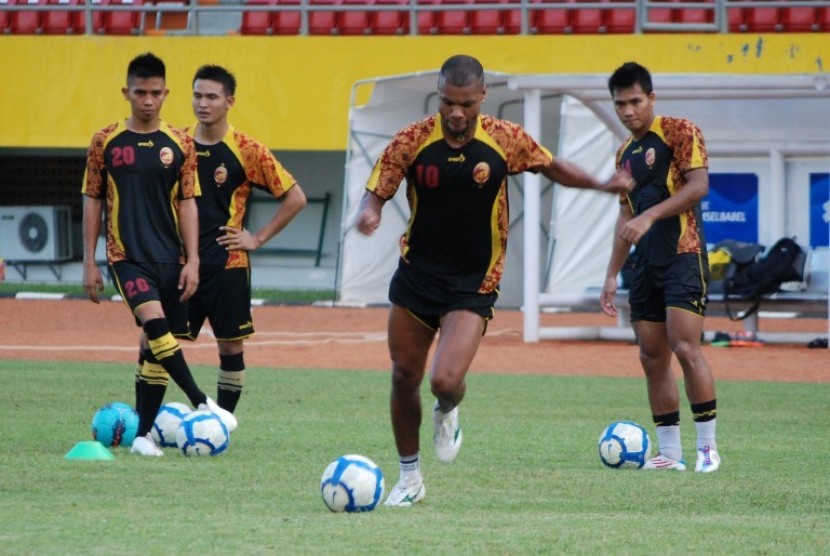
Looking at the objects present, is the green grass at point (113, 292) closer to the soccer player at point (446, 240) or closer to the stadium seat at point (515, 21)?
the stadium seat at point (515, 21)

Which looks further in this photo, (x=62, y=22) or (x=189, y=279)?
(x=62, y=22)

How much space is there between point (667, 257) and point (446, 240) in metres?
2.12

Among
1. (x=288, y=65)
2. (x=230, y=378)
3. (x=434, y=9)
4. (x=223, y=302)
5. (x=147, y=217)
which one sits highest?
(x=434, y=9)

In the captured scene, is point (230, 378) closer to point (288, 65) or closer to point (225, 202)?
point (225, 202)

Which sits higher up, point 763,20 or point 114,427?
point 763,20

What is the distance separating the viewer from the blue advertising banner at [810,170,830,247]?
2139 centimetres

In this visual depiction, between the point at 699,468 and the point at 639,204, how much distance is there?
1531 mm

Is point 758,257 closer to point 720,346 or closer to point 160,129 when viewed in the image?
point 720,346

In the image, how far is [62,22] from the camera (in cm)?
2897

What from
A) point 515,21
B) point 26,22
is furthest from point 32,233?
point 515,21

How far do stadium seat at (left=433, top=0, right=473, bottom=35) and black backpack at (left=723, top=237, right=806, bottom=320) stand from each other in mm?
10196

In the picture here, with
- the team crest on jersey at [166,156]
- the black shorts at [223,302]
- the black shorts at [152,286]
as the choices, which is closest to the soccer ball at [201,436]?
the black shorts at [152,286]

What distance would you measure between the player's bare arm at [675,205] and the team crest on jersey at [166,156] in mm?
2669

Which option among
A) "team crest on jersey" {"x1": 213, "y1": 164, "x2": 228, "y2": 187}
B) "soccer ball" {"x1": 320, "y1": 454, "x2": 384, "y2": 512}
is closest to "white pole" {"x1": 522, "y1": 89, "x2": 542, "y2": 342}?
"team crest on jersey" {"x1": 213, "y1": 164, "x2": 228, "y2": 187}
